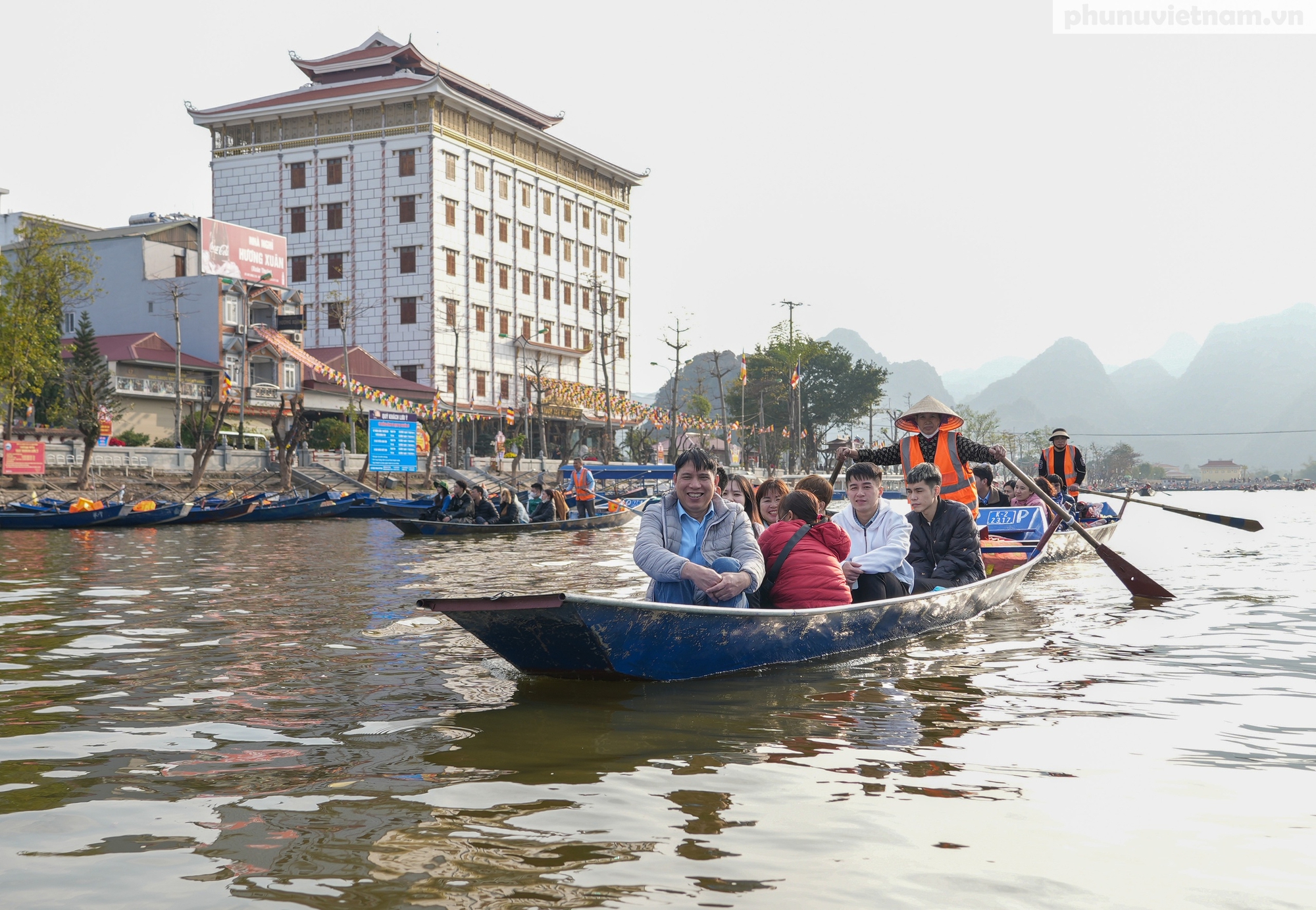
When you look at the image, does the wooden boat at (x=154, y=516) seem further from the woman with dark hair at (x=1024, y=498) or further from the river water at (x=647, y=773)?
the woman with dark hair at (x=1024, y=498)

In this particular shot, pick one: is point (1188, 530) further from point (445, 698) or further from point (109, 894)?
point (109, 894)

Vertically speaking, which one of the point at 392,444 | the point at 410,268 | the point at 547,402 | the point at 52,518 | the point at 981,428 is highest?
the point at 410,268

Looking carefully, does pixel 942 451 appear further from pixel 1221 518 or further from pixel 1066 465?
pixel 1066 465

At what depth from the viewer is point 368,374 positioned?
5384 cm

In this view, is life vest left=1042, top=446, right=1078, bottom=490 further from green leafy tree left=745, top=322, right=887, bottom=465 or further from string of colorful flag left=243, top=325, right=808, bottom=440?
green leafy tree left=745, top=322, right=887, bottom=465

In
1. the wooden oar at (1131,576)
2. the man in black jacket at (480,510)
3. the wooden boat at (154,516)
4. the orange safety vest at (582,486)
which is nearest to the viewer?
the wooden oar at (1131,576)

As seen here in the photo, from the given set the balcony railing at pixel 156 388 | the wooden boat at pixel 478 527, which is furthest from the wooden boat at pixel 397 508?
the balcony railing at pixel 156 388

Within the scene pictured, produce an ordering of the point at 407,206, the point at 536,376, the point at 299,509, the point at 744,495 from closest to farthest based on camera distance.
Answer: the point at 744,495 < the point at 299,509 < the point at 407,206 < the point at 536,376

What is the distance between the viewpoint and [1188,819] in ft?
15.1

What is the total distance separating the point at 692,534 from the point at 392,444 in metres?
33.9

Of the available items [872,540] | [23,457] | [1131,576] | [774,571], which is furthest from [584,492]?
[774,571]

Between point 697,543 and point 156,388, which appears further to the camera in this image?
point 156,388

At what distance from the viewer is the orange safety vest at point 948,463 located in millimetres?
11398

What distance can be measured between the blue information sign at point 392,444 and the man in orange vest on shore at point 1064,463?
2735 cm
